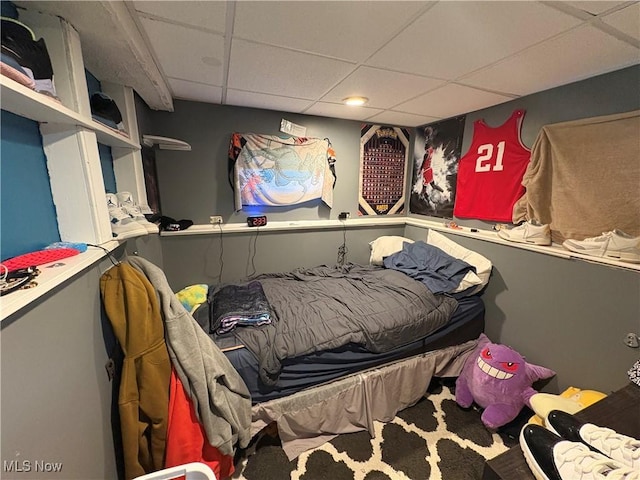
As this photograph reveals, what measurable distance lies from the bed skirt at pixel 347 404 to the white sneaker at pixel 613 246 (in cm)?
117

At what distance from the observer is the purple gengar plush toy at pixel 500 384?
1.65 m

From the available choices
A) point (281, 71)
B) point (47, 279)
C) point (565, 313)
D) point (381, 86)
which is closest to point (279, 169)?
point (281, 71)

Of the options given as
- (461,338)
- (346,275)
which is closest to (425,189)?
(346,275)

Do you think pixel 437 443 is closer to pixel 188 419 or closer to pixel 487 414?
pixel 487 414

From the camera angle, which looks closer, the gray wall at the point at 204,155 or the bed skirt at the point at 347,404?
the bed skirt at the point at 347,404

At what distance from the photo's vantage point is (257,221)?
8.55 ft

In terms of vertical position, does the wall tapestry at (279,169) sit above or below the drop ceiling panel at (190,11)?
below

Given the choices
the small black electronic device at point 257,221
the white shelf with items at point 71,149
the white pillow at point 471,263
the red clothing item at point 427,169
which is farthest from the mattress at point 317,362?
the red clothing item at point 427,169

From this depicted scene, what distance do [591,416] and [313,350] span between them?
3.95ft

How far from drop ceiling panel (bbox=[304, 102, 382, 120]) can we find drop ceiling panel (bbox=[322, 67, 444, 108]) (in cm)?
18

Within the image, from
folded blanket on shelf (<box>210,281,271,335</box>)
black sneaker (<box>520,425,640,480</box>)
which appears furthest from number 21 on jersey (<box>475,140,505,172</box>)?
folded blanket on shelf (<box>210,281,271,335</box>)

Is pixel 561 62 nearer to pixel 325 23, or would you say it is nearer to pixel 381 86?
pixel 381 86

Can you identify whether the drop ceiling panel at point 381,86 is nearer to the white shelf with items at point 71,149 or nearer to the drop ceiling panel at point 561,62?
the drop ceiling panel at point 561,62

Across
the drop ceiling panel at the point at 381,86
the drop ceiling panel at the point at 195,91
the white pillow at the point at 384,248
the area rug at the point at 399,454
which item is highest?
the drop ceiling panel at the point at 195,91
